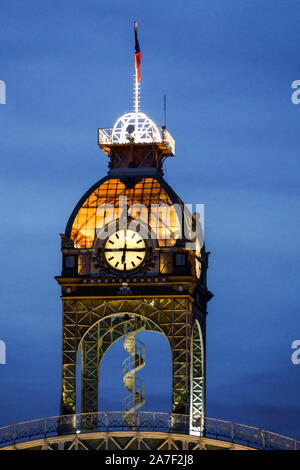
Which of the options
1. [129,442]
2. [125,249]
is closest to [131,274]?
[125,249]

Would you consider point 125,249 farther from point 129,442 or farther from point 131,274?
point 129,442

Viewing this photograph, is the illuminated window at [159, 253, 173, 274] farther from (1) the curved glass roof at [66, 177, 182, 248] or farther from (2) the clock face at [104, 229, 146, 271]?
(2) the clock face at [104, 229, 146, 271]

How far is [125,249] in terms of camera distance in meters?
198

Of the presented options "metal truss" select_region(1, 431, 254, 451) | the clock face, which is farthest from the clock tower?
"metal truss" select_region(1, 431, 254, 451)

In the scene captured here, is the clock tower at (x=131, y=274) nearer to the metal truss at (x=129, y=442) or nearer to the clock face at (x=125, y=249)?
the clock face at (x=125, y=249)

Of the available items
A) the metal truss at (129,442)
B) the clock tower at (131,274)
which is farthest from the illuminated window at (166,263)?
the metal truss at (129,442)

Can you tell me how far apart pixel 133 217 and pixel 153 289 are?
23.2 ft
